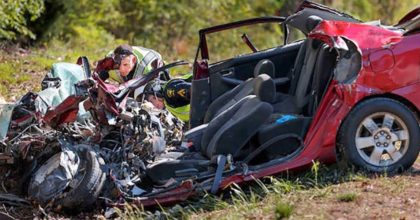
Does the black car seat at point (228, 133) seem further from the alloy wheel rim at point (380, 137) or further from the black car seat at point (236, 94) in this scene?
the alloy wheel rim at point (380, 137)

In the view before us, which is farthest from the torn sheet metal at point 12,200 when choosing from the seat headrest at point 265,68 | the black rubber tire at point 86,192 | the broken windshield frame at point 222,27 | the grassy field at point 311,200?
the seat headrest at point 265,68

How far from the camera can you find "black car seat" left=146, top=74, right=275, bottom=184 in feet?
25.1

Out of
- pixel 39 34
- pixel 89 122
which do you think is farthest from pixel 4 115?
pixel 39 34

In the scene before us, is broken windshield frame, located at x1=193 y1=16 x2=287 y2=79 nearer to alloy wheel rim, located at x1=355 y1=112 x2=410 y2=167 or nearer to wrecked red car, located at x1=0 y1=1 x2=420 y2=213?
wrecked red car, located at x1=0 y1=1 x2=420 y2=213

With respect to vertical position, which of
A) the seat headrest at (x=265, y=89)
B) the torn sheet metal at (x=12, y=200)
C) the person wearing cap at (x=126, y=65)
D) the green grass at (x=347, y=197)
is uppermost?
the seat headrest at (x=265, y=89)

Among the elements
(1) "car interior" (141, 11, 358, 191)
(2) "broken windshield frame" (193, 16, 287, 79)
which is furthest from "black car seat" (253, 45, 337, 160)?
(2) "broken windshield frame" (193, 16, 287, 79)

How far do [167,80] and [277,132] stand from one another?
2.61 m

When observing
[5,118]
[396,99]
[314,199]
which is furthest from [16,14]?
[314,199]

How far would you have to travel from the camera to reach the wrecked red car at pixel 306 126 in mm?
7480

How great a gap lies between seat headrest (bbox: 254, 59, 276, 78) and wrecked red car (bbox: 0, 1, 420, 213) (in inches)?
14.9

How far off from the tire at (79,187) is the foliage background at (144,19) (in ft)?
27.1

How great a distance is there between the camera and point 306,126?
774cm

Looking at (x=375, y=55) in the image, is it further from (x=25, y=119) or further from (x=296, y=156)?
(x=25, y=119)

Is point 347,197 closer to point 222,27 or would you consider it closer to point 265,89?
point 265,89
